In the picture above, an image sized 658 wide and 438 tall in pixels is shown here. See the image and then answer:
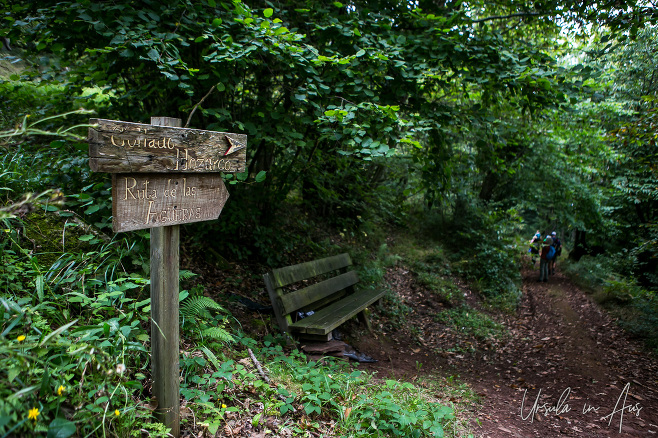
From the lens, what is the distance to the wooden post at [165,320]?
2021 mm

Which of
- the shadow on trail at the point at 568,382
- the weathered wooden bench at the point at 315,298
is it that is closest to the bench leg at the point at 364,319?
the weathered wooden bench at the point at 315,298

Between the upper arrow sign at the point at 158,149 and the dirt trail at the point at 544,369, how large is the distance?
3.24 meters

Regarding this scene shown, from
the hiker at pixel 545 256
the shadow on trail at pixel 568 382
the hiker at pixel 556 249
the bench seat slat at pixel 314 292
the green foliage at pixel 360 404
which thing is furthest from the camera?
the hiker at pixel 556 249

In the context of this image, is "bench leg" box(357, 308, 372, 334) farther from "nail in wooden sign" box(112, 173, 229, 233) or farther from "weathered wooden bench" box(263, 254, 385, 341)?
"nail in wooden sign" box(112, 173, 229, 233)

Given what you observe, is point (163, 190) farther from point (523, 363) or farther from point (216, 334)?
point (523, 363)

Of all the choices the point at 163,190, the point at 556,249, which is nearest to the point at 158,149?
the point at 163,190

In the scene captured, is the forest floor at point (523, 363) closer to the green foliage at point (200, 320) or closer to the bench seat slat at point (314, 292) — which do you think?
the bench seat slat at point (314, 292)

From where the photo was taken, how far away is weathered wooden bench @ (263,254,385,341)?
4418mm

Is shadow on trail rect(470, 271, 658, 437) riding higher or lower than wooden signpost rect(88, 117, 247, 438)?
lower

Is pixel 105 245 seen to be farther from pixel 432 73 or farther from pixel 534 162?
pixel 534 162

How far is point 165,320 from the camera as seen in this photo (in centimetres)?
205

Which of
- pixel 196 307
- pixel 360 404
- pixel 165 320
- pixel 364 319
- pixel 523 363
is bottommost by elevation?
pixel 523 363

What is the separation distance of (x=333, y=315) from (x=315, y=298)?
0.39m

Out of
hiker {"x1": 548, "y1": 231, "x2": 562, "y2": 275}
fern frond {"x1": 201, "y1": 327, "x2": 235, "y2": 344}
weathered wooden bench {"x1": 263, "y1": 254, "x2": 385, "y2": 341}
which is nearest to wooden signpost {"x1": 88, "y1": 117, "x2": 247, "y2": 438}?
fern frond {"x1": 201, "y1": 327, "x2": 235, "y2": 344}
